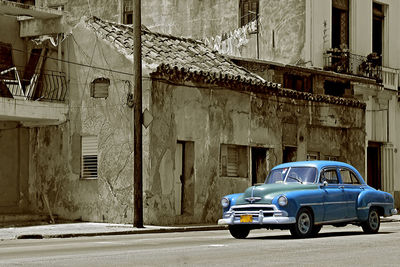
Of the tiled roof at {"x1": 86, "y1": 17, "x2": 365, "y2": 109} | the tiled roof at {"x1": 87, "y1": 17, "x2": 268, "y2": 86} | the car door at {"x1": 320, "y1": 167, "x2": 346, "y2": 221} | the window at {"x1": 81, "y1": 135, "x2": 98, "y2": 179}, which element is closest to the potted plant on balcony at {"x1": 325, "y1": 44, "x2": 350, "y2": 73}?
the tiled roof at {"x1": 86, "y1": 17, "x2": 365, "y2": 109}

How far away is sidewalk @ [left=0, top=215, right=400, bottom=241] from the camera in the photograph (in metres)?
21.0

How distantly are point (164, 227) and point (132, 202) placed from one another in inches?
60.9

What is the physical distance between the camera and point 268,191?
18.8m

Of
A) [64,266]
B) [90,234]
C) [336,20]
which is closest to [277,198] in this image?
[90,234]

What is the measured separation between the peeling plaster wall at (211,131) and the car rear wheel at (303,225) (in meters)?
7.85

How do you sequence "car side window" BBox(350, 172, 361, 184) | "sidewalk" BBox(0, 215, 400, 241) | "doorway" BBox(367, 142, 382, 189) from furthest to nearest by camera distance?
1. "doorway" BBox(367, 142, 382, 189)
2. "sidewalk" BBox(0, 215, 400, 241)
3. "car side window" BBox(350, 172, 361, 184)

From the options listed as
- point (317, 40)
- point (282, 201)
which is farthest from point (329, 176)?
point (317, 40)

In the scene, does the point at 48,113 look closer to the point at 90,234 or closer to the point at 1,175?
the point at 1,175

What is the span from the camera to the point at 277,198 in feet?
60.2

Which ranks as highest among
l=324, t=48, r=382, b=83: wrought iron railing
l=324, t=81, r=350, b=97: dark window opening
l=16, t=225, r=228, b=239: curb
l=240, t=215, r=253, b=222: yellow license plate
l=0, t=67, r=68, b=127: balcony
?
l=324, t=48, r=382, b=83: wrought iron railing

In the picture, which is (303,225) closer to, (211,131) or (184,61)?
(211,131)

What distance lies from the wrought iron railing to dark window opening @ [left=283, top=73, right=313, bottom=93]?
1434 mm

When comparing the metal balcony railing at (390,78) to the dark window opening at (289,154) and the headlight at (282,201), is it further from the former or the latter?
the headlight at (282,201)

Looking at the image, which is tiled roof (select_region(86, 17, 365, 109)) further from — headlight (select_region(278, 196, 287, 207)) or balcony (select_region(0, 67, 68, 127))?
headlight (select_region(278, 196, 287, 207))
